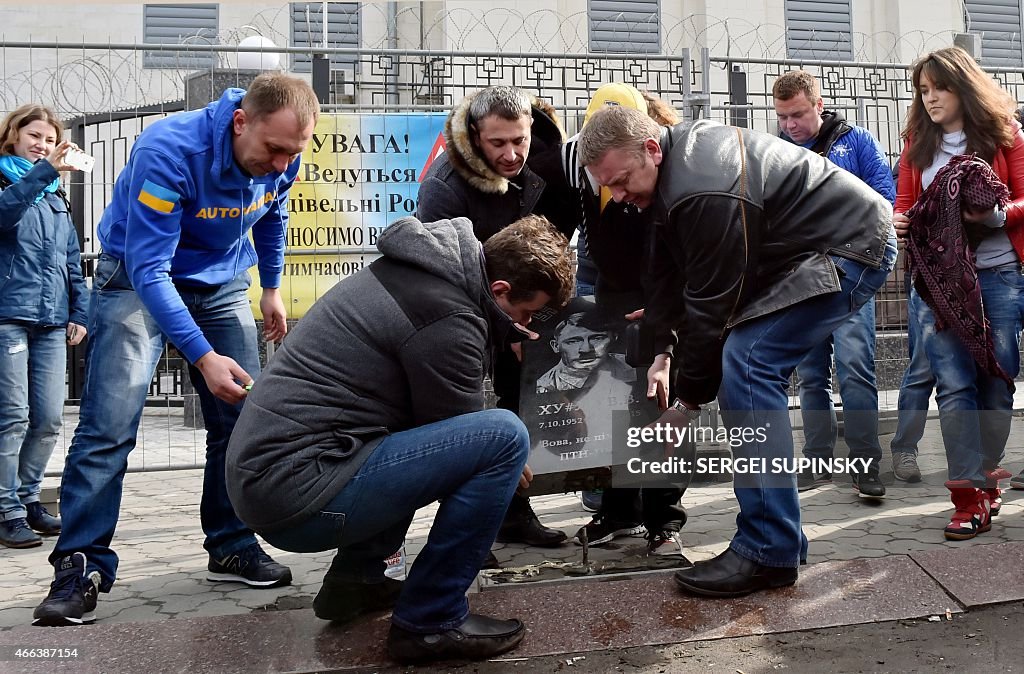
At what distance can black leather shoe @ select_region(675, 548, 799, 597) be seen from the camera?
3043 mm

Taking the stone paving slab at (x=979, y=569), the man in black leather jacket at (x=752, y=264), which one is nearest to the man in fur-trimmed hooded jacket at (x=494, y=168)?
the man in black leather jacket at (x=752, y=264)

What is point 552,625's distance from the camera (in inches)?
116

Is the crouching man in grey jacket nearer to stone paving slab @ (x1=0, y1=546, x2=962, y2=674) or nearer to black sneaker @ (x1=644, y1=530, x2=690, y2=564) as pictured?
stone paving slab @ (x1=0, y1=546, x2=962, y2=674)

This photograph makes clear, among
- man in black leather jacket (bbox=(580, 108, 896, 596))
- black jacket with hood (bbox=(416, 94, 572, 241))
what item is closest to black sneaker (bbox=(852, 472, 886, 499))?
man in black leather jacket (bbox=(580, 108, 896, 596))

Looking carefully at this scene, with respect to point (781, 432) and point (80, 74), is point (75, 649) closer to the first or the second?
point (781, 432)

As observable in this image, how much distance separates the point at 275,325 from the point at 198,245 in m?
0.54

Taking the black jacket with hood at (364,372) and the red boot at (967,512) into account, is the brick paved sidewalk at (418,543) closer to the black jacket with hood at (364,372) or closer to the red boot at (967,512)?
the red boot at (967,512)

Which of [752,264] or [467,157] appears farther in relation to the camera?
[467,157]

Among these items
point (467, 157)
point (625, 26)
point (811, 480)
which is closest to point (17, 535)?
point (467, 157)

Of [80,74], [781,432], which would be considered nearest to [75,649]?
[781,432]

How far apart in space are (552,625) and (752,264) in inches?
47.1

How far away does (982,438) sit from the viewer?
154 inches

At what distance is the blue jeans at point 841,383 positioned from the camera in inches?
190
